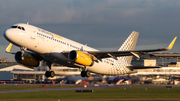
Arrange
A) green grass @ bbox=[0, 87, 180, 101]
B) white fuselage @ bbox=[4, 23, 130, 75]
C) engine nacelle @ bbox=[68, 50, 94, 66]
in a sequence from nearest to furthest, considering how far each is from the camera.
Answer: white fuselage @ bbox=[4, 23, 130, 75], engine nacelle @ bbox=[68, 50, 94, 66], green grass @ bbox=[0, 87, 180, 101]

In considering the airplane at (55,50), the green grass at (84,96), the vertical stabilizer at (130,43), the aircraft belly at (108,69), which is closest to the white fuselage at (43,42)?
the airplane at (55,50)

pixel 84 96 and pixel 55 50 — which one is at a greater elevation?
pixel 55 50

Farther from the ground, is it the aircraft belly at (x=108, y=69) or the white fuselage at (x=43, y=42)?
the white fuselage at (x=43, y=42)

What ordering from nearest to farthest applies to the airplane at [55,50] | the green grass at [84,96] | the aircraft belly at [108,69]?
the airplane at [55,50]
the aircraft belly at [108,69]
the green grass at [84,96]

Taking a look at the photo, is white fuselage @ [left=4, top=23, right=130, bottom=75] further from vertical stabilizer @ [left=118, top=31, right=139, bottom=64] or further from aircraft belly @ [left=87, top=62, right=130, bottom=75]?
vertical stabilizer @ [left=118, top=31, right=139, bottom=64]

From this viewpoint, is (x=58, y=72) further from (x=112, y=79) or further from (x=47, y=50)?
(x=47, y=50)

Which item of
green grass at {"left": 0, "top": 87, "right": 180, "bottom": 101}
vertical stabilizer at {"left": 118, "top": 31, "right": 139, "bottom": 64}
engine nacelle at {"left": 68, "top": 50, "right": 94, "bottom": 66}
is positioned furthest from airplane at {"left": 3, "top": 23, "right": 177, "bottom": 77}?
vertical stabilizer at {"left": 118, "top": 31, "right": 139, "bottom": 64}

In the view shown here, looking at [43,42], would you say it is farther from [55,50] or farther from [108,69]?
[108,69]

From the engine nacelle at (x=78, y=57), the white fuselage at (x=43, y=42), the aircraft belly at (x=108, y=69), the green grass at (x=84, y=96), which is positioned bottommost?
the green grass at (x=84, y=96)

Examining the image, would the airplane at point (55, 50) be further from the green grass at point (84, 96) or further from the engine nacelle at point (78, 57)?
the green grass at point (84, 96)

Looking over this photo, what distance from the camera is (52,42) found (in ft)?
135

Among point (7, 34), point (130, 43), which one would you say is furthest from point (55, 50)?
point (130, 43)

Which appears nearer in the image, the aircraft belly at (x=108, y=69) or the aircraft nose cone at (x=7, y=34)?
the aircraft nose cone at (x=7, y=34)

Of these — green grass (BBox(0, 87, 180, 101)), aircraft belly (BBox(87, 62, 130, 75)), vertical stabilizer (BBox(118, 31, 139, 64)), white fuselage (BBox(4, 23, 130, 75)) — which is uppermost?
vertical stabilizer (BBox(118, 31, 139, 64))
